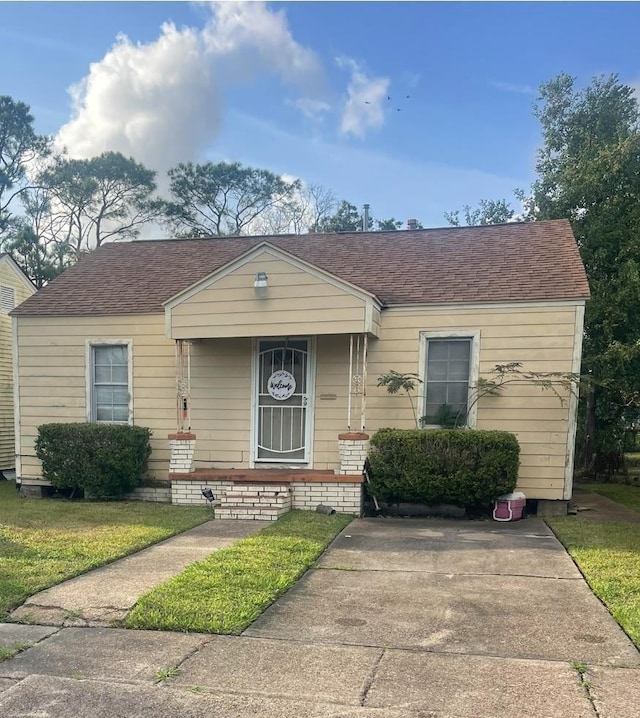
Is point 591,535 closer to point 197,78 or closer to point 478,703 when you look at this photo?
point 478,703

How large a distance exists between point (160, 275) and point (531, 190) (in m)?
10.4

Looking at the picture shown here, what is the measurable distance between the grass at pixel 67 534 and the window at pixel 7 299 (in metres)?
6.39

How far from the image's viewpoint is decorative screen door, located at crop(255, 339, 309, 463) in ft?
28.1

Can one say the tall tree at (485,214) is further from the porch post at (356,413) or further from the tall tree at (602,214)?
the porch post at (356,413)

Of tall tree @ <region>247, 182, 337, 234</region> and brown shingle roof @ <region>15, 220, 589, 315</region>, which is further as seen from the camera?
tall tree @ <region>247, 182, 337, 234</region>

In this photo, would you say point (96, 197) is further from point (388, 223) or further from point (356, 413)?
point (356, 413)

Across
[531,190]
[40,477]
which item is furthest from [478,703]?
[531,190]

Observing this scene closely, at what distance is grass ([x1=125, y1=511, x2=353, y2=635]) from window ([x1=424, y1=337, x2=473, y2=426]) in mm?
2893

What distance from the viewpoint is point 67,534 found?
6.11 m

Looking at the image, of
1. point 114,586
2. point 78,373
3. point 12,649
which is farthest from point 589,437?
point 12,649

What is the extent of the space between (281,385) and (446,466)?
9.58ft

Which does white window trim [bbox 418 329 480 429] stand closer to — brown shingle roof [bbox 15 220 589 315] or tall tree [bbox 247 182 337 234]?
brown shingle roof [bbox 15 220 589 315]

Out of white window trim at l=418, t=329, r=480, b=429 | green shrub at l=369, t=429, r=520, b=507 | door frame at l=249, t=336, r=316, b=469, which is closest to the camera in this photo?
green shrub at l=369, t=429, r=520, b=507

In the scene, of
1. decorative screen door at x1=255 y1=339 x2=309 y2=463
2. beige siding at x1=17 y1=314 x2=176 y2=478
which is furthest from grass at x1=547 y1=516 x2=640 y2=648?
beige siding at x1=17 y1=314 x2=176 y2=478
